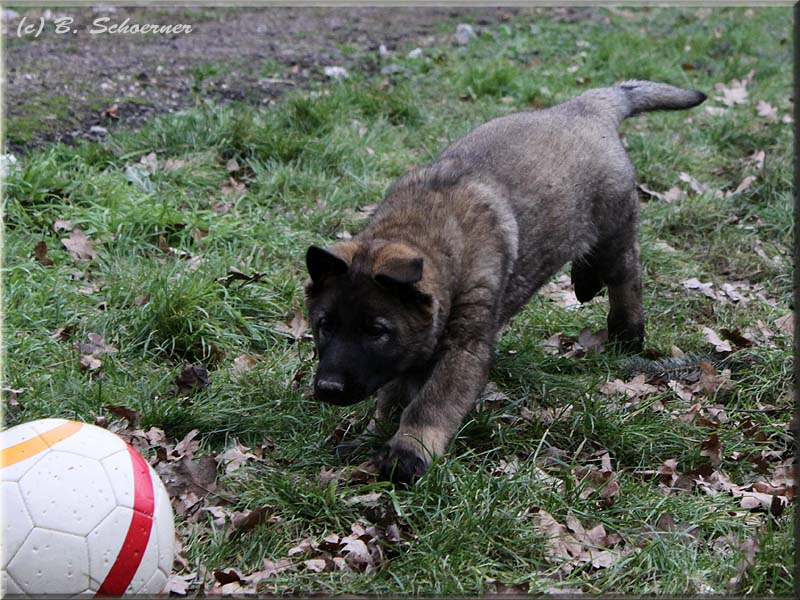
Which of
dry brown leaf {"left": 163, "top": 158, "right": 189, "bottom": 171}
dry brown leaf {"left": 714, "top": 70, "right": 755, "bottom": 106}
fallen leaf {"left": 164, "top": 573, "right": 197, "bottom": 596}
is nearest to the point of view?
fallen leaf {"left": 164, "top": 573, "right": 197, "bottom": 596}

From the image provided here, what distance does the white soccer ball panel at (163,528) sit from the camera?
349 centimetres

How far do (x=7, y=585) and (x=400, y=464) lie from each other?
70.7 inches

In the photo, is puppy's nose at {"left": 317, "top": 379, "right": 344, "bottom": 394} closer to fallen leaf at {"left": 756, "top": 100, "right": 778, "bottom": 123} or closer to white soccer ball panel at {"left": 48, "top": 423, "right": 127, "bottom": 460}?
white soccer ball panel at {"left": 48, "top": 423, "right": 127, "bottom": 460}

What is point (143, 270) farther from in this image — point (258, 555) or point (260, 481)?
point (258, 555)

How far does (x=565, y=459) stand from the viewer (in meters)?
4.80

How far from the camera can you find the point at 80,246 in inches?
256

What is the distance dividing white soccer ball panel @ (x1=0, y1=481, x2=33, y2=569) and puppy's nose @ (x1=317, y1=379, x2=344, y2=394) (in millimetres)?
1502

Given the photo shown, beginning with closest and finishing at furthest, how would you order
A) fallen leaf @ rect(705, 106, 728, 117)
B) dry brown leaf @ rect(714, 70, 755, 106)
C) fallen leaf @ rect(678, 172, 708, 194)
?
1. fallen leaf @ rect(678, 172, 708, 194)
2. fallen leaf @ rect(705, 106, 728, 117)
3. dry brown leaf @ rect(714, 70, 755, 106)

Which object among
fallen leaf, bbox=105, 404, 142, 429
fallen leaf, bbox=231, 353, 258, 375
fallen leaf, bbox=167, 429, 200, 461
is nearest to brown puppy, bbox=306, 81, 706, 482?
fallen leaf, bbox=167, 429, 200, 461

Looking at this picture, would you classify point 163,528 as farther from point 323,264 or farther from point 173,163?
point 173,163

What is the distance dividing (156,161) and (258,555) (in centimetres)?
439

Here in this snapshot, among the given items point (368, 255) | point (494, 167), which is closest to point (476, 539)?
point (368, 255)

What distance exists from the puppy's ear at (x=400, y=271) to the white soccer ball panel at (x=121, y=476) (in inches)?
57.6

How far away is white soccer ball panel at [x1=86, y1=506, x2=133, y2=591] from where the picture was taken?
3285 millimetres
